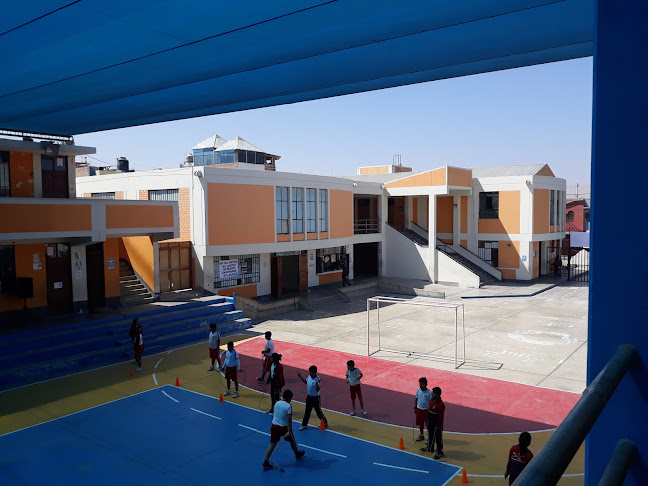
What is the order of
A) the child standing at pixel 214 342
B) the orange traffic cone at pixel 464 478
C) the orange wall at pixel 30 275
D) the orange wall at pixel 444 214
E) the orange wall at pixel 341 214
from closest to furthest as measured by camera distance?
the orange traffic cone at pixel 464 478
the child standing at pixel 214 342
the orange wall at pixel 30 275
the orange wall at pixel 341 214
the orange wall at pixel 444 214

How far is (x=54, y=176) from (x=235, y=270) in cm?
1078

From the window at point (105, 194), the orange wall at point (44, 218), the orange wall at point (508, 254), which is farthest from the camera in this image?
the orange wall at point (508, 254)

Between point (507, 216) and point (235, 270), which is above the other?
point (507, 216)

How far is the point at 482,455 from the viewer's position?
38.9 ft

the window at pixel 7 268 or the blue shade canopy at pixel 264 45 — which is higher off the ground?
the blue shade canopy at pixel 264 45

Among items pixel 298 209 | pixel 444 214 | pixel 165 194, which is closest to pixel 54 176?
pixel 165 194

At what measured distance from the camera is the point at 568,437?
137 centimetres

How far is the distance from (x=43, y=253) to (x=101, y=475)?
14394mm

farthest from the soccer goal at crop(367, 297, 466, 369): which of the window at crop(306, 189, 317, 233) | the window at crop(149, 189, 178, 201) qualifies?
the window at crop(149, 189, 178, 201)

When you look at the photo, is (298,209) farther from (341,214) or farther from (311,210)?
(341,214)

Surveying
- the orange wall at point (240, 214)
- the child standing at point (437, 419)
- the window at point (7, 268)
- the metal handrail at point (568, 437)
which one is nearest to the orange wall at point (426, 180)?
the orange wall at point (240, 214)

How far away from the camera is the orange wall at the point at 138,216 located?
2209 centimetres

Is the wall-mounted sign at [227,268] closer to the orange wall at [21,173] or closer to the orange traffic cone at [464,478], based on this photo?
the orange wall at [21,173]

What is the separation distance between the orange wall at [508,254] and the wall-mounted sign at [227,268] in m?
21.7
